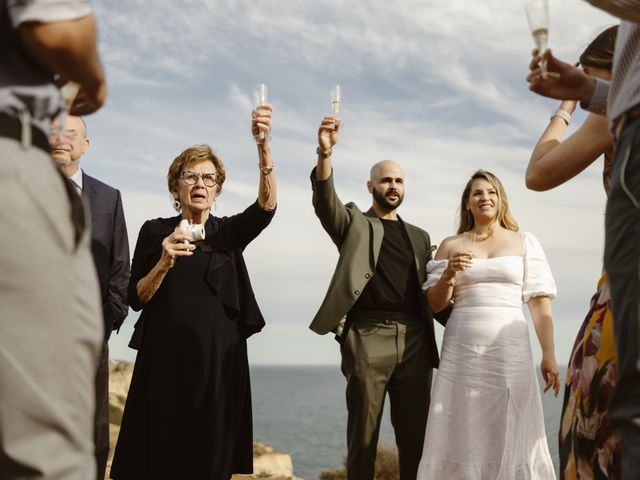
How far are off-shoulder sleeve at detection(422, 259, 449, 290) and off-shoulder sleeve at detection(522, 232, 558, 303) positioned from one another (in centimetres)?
63

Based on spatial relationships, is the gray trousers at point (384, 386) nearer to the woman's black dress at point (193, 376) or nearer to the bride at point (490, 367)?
the bride at point (490, 367)

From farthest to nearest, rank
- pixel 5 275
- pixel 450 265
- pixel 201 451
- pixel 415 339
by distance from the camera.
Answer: pixel 415 339, pixel 450 265, pixel 201 451, pixel 5 275

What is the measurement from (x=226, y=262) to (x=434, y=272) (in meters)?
1.92

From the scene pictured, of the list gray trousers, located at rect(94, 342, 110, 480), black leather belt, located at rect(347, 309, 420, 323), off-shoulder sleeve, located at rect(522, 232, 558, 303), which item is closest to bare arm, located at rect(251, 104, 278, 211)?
gray trousers, located at rect(94, 342, 110, 480)

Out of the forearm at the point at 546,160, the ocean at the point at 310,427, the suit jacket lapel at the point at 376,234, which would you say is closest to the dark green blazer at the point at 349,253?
the suit jacket lapel at the point at 376,234

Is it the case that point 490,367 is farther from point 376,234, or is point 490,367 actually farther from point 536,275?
point 376,234

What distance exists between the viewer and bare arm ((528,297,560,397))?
5418 millimetres

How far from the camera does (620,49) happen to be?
6.69 ft

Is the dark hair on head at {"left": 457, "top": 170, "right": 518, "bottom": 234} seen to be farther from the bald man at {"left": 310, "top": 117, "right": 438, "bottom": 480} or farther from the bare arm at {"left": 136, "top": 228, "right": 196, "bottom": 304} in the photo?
the bare arm at {"left": 136, "top": 228, "right": 196, "bottom": 304}

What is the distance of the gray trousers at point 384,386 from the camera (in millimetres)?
5852

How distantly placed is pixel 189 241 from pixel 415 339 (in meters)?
2.12

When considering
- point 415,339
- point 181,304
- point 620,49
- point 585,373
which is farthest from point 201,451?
point 620,49

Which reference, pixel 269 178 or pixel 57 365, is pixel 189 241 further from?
pixel 57 365

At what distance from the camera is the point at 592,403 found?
2555 mm
